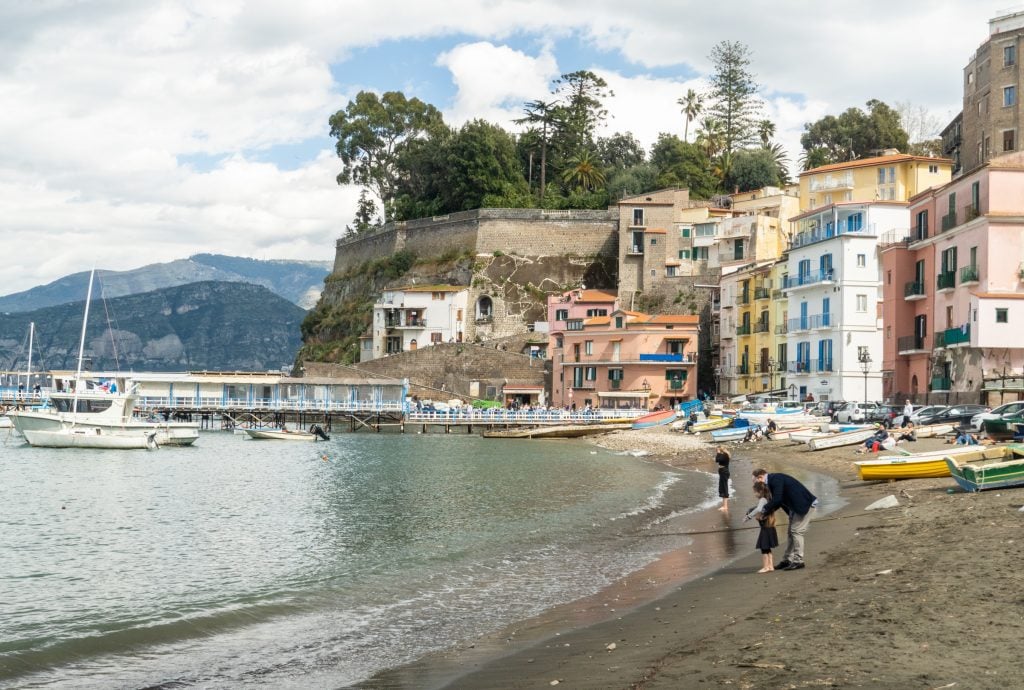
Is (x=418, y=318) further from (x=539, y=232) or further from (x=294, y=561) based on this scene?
(x=294, y=561)

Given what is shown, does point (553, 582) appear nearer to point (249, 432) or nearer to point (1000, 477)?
point (1000, 477)

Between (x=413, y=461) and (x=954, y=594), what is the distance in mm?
38573

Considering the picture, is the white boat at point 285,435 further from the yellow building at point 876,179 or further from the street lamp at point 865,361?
the yellow building at point 876,179

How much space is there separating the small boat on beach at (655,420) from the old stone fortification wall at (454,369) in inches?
762

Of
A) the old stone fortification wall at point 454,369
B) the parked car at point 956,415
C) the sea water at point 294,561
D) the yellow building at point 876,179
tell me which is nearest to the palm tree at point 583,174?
the old stone fortification wall at point 454,369

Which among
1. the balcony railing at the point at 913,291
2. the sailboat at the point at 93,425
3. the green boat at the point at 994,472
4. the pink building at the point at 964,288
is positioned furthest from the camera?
the sailboat at the point at 93,425

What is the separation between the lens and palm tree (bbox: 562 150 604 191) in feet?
333

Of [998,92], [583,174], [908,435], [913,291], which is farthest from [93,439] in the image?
[998,92]

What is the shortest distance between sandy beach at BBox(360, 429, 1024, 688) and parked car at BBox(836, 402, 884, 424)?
2751 centimetres

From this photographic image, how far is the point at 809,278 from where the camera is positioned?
6122 centimetres

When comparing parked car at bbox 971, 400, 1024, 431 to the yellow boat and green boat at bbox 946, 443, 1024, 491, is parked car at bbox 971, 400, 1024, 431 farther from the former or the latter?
green boat at bbox 946, 443, 1024, 491

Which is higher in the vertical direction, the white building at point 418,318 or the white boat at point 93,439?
the white building at point 418,318

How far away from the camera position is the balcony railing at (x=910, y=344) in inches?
1845

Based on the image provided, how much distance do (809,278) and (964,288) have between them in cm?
1863
